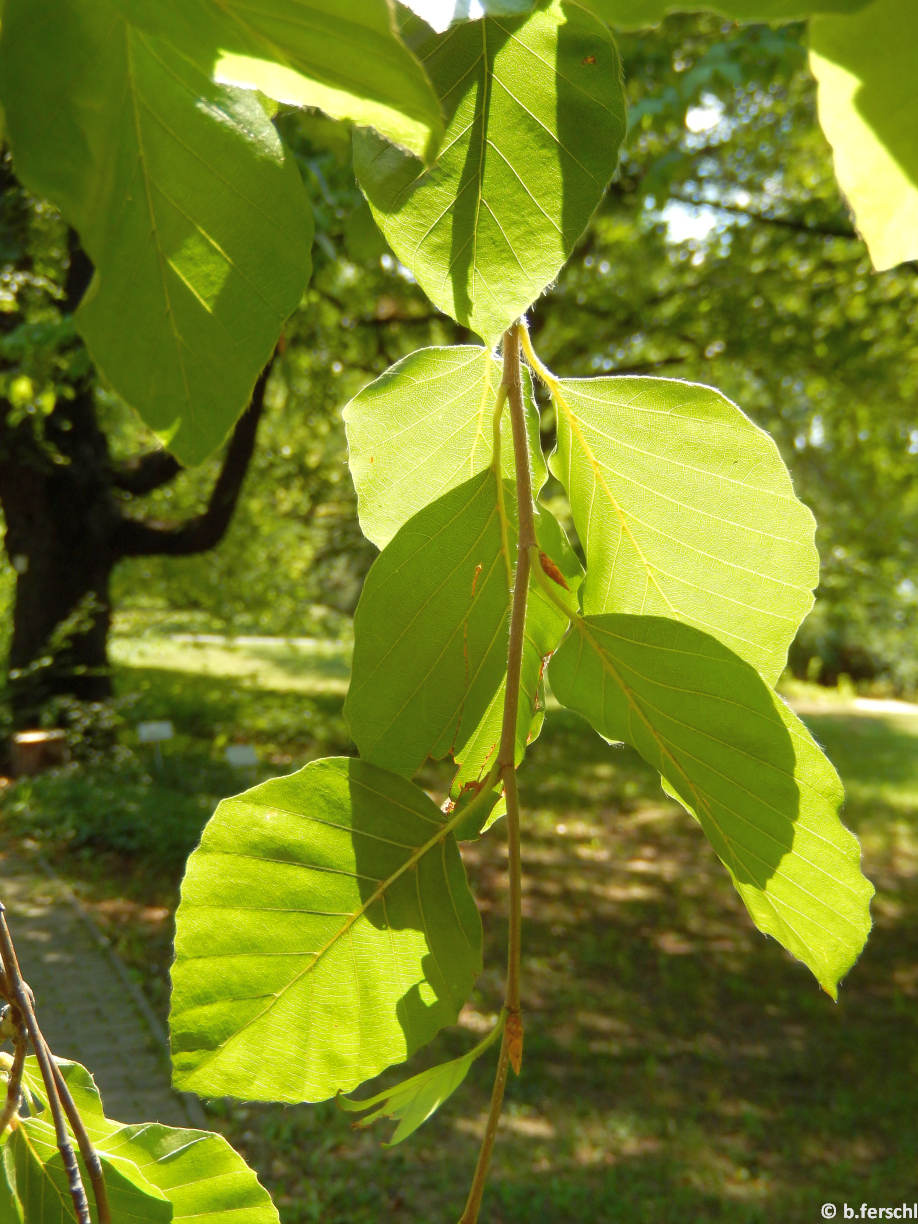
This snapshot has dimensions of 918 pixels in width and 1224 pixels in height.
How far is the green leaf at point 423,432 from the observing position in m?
0.45

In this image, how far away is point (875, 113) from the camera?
0.23 m

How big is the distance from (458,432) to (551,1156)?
3971 mm

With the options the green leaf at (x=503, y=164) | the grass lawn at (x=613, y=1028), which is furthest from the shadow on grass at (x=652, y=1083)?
the green leaf at (x=503, y=164)

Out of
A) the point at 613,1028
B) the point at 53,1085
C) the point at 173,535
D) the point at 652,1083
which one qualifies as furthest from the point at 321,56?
the point at 173,535

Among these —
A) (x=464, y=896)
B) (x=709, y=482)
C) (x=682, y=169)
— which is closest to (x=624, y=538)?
(x=709, y=482)

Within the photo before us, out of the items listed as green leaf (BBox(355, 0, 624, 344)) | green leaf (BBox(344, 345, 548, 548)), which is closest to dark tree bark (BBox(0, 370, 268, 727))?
green leaf (BBox(344, 345, 548, 548))

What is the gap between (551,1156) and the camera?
3869mm

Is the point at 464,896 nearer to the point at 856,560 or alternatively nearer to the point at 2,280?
the point at 2,280

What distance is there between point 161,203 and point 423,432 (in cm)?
18

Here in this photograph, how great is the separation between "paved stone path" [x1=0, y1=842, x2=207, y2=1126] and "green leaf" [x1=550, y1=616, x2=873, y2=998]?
3.56 m

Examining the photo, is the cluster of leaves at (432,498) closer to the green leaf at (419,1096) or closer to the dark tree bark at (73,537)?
the green leaf at (419,1096)

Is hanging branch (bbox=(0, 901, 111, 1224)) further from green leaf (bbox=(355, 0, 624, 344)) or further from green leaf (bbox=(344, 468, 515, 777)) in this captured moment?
green leaf (bbox=(355, 0, 624, 344))

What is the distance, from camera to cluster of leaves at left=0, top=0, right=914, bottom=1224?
29 centimetres

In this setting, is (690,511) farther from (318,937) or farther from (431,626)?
(318,937)
